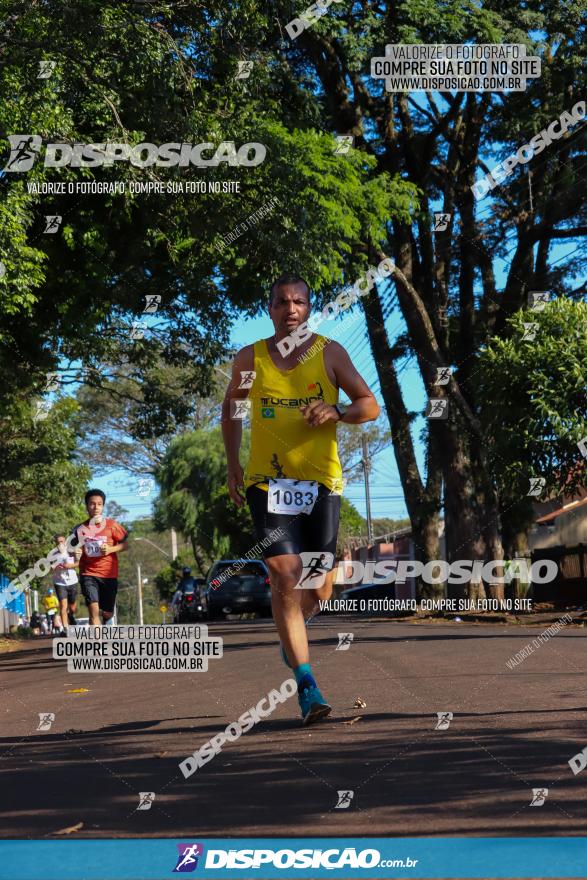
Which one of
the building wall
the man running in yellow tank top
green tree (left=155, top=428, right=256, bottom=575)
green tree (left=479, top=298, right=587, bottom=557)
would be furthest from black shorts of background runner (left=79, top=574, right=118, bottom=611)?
green tree (left=155, top=428, right=256, bottom=575)

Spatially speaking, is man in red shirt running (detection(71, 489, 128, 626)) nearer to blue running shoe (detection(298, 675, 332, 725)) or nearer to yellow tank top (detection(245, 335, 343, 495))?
yellow tank top (detection(245, 335, 343, 495))

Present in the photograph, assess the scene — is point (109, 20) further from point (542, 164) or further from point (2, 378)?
point (542, 164)

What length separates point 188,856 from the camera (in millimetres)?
3512

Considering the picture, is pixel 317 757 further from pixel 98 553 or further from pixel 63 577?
pixel 63 577

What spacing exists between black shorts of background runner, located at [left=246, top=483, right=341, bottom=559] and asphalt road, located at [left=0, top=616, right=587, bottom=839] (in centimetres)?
86

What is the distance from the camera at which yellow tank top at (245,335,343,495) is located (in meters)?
6.16

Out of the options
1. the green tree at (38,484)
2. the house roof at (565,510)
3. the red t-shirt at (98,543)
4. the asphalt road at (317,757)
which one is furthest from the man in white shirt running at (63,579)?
the house roof at (565,510)

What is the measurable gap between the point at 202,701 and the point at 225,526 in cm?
4643

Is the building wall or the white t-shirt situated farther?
the building wall

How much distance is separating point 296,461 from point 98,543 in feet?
19.9

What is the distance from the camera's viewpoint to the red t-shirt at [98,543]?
1187cm

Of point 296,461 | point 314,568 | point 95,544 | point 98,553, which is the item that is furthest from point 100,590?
point 296,461

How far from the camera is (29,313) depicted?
1487 centimetres

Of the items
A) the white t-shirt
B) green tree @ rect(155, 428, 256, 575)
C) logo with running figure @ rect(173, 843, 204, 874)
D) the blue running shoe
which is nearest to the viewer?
logo with running figure @ rect(173, 843, 204, 874)
